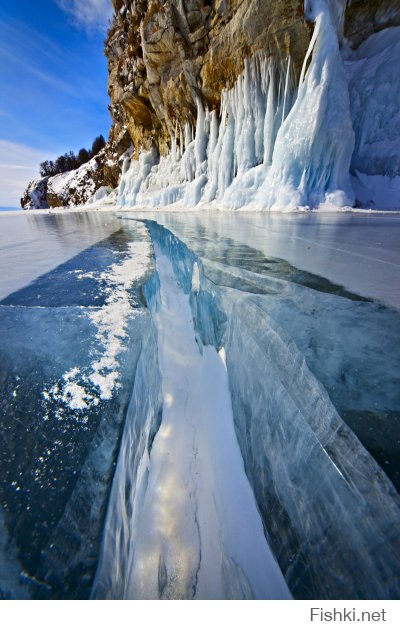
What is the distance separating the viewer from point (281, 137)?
30.7 ft

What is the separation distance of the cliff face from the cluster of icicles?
0.61 meters

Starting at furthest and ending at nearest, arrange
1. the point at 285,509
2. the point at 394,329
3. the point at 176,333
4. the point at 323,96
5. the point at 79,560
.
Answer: the point at 323,96
the point at 176,333
the point at 394,329
the point at 285,509
the point at 79,560

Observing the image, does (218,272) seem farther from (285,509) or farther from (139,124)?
(139,124)

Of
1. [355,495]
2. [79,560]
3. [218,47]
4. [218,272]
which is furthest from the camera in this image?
[218,47]

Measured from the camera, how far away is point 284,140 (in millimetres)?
9250

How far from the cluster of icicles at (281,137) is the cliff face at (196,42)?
23.8 inches

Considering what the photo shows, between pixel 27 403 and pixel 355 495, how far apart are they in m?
0.96

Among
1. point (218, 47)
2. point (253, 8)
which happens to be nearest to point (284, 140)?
point (253, 8)

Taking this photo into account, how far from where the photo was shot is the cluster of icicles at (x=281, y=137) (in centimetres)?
841

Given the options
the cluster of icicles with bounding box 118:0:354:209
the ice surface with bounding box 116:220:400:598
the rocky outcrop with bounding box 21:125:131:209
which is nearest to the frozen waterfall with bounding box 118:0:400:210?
the cluster of icicles with bounding box 118:0:354:209

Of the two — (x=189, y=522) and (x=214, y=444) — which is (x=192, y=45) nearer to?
(x=214, y=444)

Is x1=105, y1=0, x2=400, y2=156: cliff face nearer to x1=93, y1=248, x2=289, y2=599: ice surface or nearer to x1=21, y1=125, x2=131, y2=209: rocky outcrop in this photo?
x1=21, y1=125, x2=131, y2=209: rocky outcrop

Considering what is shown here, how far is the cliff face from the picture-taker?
9.09m

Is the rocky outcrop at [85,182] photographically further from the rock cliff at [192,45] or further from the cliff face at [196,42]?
the cliff face at [196,42]
